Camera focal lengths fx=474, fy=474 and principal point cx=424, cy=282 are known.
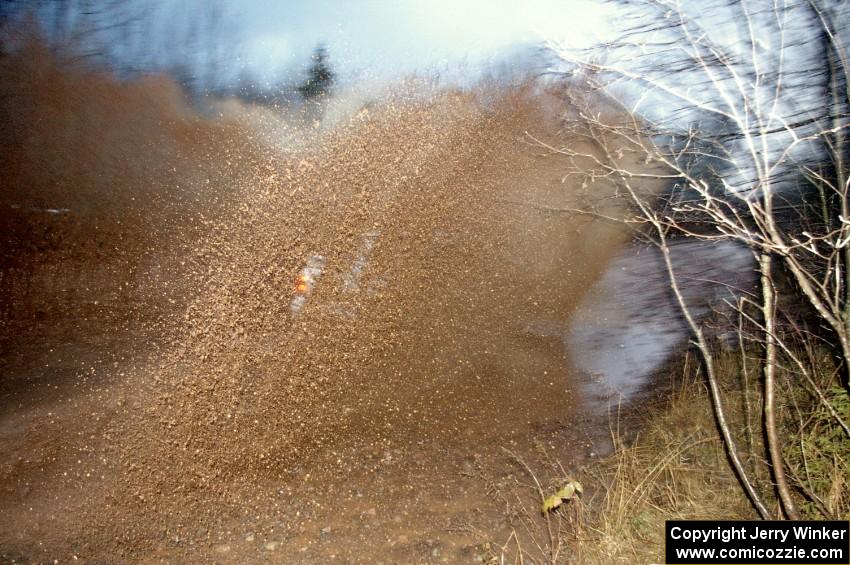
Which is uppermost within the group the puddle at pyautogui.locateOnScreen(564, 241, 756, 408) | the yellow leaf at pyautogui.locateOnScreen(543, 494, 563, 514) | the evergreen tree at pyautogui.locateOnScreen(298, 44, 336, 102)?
the evergreen tree at pyautogui.locateOnScreen(298, 44, 336, 102)

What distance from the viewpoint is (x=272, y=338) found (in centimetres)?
335

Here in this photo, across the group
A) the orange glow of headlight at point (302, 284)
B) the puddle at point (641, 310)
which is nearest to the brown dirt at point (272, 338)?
the orange glow of headlight at point (302, 284)

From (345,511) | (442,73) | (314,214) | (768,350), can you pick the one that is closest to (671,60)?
(442,73)

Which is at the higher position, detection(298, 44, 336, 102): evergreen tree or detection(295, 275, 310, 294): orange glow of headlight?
detection(298, 44, 336, 102): evergreen tree

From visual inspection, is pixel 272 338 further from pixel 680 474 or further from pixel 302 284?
pixel 680 474

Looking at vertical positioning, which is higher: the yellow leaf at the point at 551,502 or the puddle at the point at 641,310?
the puddle at the point at 641,310

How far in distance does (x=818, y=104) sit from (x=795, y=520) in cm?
288

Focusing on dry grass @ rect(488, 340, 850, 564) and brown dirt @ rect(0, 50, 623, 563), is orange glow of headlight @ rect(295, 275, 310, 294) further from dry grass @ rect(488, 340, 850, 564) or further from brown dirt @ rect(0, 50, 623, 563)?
dry grass @ rect(488, 340, 850, 564)

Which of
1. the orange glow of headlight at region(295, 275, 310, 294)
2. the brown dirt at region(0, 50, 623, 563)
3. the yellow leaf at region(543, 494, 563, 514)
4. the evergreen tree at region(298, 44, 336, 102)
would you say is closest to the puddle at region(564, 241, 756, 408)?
the brown dirt at region(0, 50, 623, 563)

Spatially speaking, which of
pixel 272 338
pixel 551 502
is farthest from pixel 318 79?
pixel 551 502

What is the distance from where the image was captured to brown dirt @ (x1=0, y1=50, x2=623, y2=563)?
2984 mm

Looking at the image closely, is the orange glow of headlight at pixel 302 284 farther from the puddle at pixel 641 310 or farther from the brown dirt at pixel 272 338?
the puddle at pixel 641 310

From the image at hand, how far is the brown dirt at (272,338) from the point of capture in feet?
9.79

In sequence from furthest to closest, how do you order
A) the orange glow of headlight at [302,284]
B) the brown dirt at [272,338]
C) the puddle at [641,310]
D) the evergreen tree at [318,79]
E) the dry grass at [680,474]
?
the puddle at [641,310], the evergreen tree at [318,79], the orange glow of headlight at [302,284], the dry grass at [680,474], the brown dirt at [272,338]
